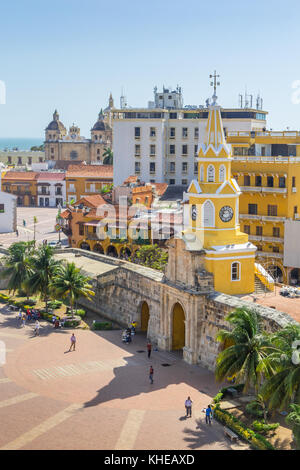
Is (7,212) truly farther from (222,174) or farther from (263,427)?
(263,427)

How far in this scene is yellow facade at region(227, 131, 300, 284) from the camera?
2763 inches

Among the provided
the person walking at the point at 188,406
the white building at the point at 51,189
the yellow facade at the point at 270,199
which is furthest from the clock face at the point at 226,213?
the white building at the point at 51,189

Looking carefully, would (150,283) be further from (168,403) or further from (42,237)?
(42,237)

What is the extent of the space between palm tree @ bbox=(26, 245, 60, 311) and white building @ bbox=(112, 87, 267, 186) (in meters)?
50.0

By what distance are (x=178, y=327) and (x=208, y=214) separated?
30.7ft

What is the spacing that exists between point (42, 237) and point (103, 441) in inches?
2773

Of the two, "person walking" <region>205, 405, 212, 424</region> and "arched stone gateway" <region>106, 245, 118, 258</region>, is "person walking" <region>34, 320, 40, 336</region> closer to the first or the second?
"person walking" <region>205, 405, 212, 424</region>

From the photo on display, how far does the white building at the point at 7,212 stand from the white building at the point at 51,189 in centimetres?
3561

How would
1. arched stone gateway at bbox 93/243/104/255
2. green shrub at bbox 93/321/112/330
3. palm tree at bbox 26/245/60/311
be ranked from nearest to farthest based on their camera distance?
green shrub at bbox 93/321/112/330
palm tree at bbox 26/245/60/311
arched stone gateway at bbox 93/243/104/255

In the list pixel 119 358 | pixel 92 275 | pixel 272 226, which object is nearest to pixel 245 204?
pixel 272 226

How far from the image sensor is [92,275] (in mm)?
66438

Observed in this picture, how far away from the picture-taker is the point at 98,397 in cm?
4138

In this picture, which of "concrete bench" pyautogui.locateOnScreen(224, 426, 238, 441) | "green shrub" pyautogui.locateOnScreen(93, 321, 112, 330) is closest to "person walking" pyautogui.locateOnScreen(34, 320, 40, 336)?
"green shrub" pyautogui.locateOnScreen(93, 321, 112, 330)

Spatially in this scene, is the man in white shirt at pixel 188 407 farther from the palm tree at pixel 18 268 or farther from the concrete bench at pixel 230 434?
the palm tree at pixel 18 268
